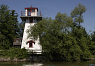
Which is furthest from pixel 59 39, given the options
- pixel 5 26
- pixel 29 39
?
pixel 5 26

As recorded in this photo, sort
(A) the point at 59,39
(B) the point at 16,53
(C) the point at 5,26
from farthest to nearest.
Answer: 1. (C) the point at 5,26
2. (B) the point at 16,53
3. (A) the point at 59,39

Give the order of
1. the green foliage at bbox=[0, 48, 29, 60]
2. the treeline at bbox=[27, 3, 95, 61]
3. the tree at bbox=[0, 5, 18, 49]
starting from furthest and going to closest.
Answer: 1. the tree at bbox=[0, 5, 18, 49]
2. the green foliage at bbox=[0, 48, 29, 60]
3. the treeline at bbox=[27, 3, 95, 61]

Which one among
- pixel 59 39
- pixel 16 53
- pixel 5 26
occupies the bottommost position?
pixel 16 53

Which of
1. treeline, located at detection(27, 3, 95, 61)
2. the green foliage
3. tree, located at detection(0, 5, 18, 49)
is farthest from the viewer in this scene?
tree, located at detection(0, 5, 18, 49)

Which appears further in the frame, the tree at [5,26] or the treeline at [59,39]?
the tree at [5,26]

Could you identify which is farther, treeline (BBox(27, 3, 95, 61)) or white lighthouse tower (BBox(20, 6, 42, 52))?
white lighthouse tower (BBox(20, 6, 42, 52))

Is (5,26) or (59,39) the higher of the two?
(5,26)

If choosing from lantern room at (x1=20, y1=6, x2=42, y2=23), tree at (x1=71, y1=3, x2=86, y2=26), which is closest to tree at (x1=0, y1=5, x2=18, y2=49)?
lantern room at (x1=20, y1=6, x2=42, y2=23)

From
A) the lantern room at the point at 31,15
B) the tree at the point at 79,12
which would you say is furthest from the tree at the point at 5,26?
the tree at the point at 79,12

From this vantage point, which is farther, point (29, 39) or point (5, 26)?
point (5, 26)

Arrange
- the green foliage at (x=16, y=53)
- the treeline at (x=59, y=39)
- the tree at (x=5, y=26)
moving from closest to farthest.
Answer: the treeline at (x=59, y=39) → the green foliage at (x=16, y=53) → the tree at (x=5, y=26)

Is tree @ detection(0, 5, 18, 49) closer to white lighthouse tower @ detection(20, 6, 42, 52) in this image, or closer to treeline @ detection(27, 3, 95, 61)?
white lighthouse tower @ detection(20, 6, 42, 52)

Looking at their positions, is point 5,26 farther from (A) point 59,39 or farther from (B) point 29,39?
(A) point 59,39

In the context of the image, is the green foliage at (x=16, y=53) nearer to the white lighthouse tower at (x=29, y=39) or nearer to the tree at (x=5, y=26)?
the white lighthouse tower at (x=29, y=39)
